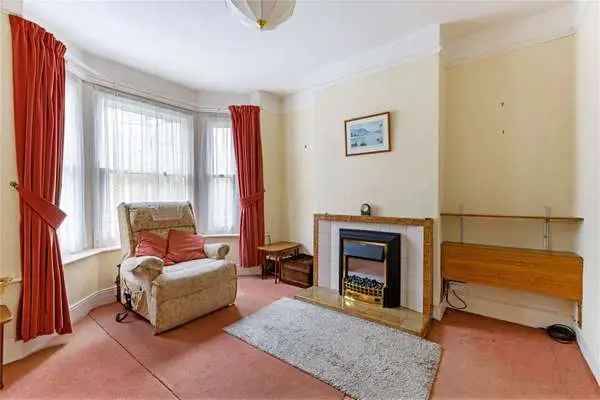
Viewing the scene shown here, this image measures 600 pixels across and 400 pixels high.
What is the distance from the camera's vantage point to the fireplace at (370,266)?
2484 mm

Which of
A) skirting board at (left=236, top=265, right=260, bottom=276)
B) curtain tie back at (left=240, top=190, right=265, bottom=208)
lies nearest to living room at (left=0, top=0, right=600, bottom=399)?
skirting board at (left=236, top=265, right=260, bottom=276)

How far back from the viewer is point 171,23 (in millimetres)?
2199

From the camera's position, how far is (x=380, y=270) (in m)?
2.63

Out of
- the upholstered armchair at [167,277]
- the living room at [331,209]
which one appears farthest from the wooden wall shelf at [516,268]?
the upholstered armchair at [167,277]

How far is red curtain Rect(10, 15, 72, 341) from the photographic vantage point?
1812mm

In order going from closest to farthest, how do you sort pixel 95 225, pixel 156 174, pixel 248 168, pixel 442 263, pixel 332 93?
pixel 442 263
pixel 95 225
pixel 332 93
pixel 156 174
pixel 248 168

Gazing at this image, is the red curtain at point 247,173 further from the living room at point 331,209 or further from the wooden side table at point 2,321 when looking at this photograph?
the wooden side table at point 2,321

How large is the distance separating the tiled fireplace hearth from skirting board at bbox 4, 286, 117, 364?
2053 mm

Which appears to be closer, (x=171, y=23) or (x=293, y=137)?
(x=171, y=23)

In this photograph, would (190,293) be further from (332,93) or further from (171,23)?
(332,93)

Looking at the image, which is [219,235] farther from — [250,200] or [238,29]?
[238,29]

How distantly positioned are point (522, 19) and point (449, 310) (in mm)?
2682

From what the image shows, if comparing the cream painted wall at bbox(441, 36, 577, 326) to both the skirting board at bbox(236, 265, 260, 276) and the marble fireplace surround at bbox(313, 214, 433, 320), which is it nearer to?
the marble fireplace surround at bbox(313, 214, 433, 320)

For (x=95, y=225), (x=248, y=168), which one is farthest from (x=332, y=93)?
(x=95, y=225)
